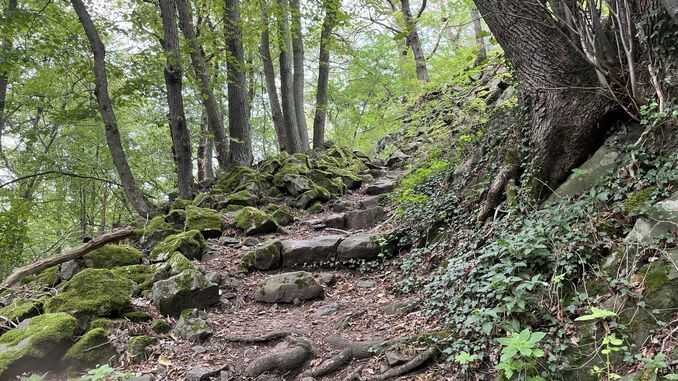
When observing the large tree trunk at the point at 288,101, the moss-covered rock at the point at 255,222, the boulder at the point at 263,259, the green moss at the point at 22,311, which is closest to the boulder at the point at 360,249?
the boulder at the point at 263,259

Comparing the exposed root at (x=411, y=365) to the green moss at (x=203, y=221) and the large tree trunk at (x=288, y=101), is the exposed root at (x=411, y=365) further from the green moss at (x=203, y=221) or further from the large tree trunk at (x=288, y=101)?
the large tree trunk at (x=288, y=101)

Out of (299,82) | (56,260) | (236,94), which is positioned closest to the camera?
(56,260)

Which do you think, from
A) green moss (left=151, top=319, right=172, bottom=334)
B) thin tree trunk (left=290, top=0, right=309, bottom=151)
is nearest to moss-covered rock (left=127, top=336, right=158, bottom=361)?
green moss (left=151, top=319, right=172, bottom=334)

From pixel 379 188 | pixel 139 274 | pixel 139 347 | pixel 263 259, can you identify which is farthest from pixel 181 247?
pixel 379 188

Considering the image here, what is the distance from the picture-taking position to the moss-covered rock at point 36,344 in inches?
142

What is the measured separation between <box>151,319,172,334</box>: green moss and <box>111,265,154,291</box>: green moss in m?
0.91

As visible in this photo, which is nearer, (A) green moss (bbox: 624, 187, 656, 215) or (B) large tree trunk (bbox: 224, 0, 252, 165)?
(A) green moss (bbox: 624, 187, 656, 215)

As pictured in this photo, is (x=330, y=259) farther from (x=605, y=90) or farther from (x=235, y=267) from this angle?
(x=605, y=90)

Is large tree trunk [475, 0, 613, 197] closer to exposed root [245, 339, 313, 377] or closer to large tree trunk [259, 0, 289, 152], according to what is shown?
exposed root [245, 339, 313, 377]

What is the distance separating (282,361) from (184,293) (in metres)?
1.75

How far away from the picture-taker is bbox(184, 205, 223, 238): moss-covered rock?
7.04 metres

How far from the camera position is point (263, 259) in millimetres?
5945

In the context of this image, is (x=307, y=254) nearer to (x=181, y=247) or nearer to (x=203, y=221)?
(x=181, y=247)

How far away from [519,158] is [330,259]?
295 centimetres
